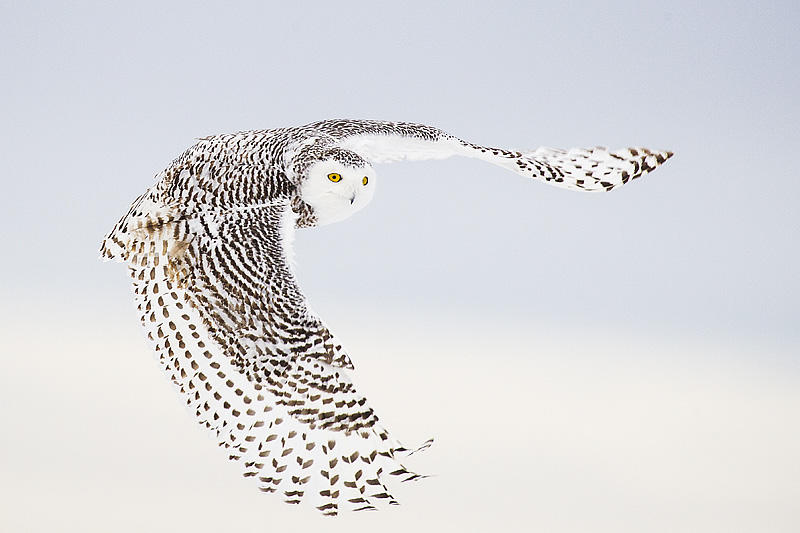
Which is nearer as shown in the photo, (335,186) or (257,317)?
(257,317)

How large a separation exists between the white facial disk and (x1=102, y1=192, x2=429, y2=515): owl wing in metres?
0.19

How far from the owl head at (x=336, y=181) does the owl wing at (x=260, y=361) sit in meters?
0.19

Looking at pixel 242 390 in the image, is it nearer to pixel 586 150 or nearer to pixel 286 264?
pixel 286 264

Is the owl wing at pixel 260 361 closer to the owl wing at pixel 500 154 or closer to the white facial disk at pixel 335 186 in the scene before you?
the white facial disk at pixel 335 186

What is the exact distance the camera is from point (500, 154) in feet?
9.09

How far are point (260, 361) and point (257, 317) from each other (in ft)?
0.35

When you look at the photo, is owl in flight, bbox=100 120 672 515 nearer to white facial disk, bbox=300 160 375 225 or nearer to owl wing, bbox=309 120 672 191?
white facial disk, bbox=300 160 375 225

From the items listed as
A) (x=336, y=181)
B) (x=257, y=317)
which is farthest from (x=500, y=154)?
(x=257, y=317)

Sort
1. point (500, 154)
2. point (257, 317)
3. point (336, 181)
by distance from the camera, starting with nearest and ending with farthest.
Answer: point (257, 317) → point (336, 181) → point (500, 154)

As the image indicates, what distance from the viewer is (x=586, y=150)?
294cm

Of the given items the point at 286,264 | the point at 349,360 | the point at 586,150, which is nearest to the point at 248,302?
the point at 286,264

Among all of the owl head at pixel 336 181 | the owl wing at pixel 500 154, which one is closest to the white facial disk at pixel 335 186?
the owl head at pixel 336 181

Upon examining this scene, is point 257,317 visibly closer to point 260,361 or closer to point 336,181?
point 260,361

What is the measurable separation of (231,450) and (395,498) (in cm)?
41
